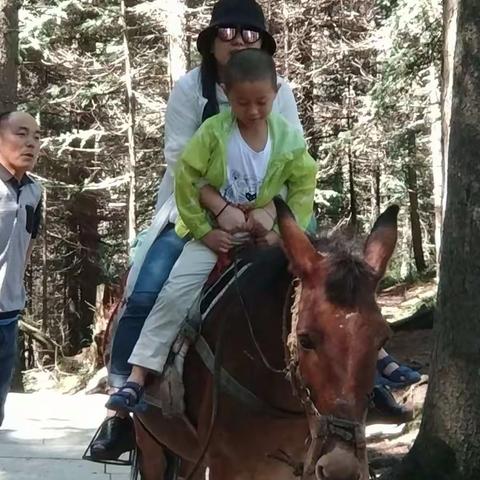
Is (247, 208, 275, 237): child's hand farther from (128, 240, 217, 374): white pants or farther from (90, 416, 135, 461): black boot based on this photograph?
(90, 416, 135, 461): black boot

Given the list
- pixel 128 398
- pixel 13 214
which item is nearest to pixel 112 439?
pixel 128 398

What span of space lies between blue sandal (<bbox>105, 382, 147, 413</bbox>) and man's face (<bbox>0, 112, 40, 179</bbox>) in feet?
6.41

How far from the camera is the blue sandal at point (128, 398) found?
3988mm

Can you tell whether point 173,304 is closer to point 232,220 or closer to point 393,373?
point 232,220

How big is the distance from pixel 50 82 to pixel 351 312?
21.3m

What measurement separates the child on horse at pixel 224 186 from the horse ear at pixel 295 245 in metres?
0.77

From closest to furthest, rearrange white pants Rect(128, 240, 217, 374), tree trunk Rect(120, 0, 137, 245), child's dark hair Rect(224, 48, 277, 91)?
child's dark hair Rect(224, 48, 277, 91) < white pants Rect(128, 240, 217, 374) < tree trunk Rect(120, 0, 137, 245)

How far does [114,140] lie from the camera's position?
75.3 ft

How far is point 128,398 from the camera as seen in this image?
398 cm

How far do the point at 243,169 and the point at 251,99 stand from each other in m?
0.34

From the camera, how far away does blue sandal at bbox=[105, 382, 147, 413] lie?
3.99 metres

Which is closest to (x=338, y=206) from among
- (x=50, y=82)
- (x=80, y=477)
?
(x=50, y=82)

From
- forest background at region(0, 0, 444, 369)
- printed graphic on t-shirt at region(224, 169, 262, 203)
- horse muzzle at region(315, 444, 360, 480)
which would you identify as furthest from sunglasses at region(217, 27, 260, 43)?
forest background at region(0, 0, 444, 369)

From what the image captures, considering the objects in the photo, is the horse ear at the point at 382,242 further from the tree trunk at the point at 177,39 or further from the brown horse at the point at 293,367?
the tree trunk at the point at 177,39
